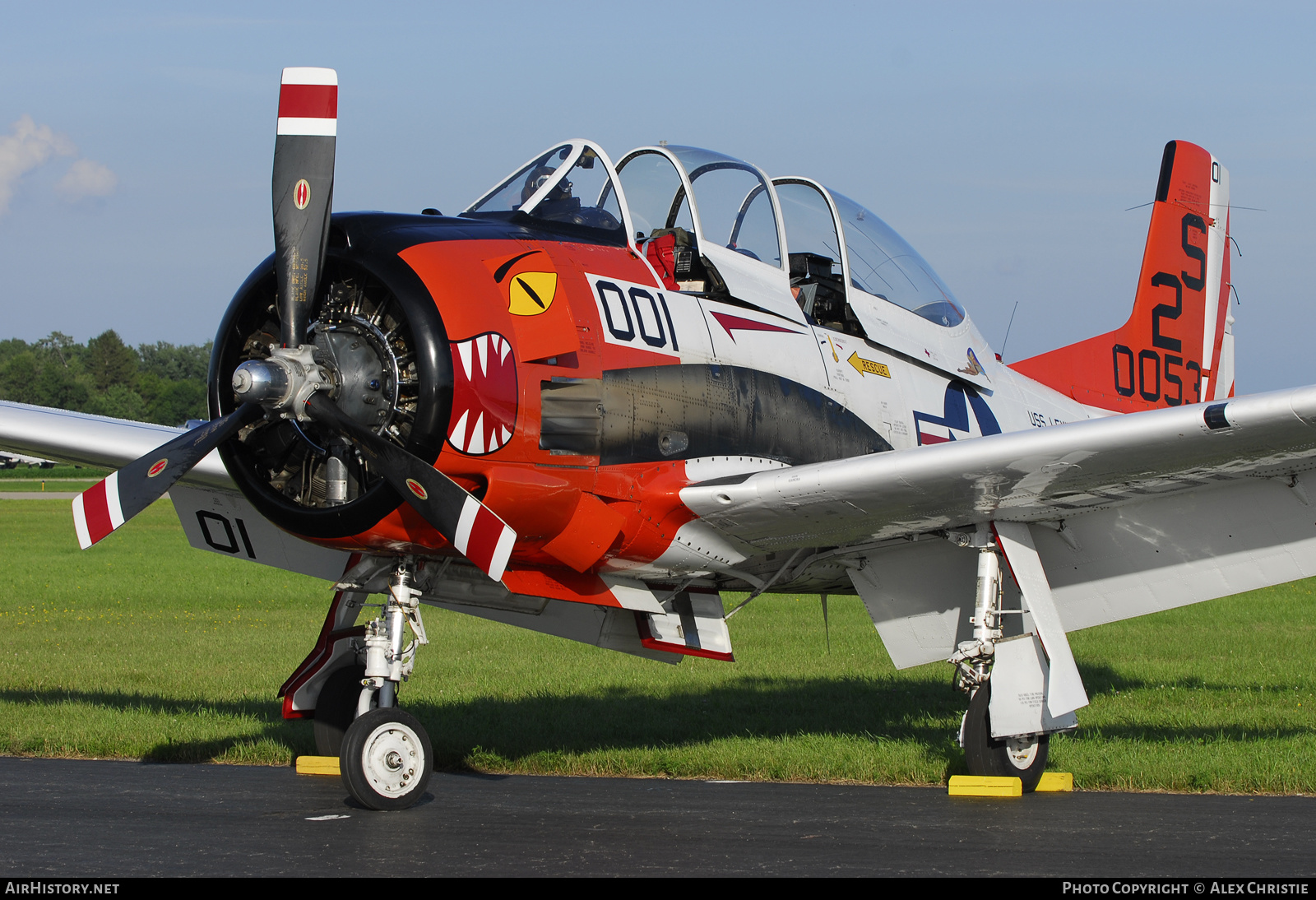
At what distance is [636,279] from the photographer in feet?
23.3

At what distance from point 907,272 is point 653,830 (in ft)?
15.4

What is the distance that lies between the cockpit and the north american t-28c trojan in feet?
0.07

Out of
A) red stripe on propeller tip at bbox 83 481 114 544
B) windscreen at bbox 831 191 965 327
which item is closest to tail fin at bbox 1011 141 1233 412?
windscreen at bbox 831 191 965 327

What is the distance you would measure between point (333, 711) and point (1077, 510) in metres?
4.79

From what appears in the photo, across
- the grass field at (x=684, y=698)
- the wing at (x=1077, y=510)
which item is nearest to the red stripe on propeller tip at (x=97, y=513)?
the wing at (x=1077, y=510)

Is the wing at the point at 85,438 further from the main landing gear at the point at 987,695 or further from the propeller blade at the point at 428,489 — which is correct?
the main landing gear at the point at 987,695

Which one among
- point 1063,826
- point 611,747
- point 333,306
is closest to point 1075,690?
point 1063,826

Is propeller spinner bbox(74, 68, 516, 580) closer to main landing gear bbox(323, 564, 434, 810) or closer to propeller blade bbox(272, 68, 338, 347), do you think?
propeller blade bbox(272, 68, 338, 347)

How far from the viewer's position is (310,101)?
6531mm

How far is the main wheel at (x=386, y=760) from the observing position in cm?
646

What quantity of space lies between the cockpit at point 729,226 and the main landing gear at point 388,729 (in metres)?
2.18

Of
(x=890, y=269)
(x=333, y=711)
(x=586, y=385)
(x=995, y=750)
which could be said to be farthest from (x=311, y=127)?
(x=995, y=750)

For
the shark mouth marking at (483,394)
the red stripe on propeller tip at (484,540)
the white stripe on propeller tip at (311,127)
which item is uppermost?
the white stripe on propeller tip at (311,127)

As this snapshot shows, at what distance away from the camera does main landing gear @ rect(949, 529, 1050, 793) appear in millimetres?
7516
